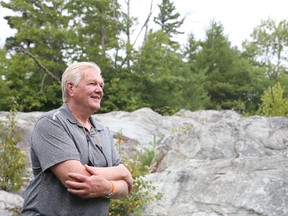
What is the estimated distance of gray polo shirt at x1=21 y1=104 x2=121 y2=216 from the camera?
85.0 inches

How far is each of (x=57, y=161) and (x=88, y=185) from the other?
21 cm

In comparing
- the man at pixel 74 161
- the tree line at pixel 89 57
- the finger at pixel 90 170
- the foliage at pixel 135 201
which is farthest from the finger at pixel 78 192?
the tree line at pixel 89 57

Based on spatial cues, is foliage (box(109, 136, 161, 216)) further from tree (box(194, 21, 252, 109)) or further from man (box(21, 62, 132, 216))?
tree (box(194, 21, 252, 109))

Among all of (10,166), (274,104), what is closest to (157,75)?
(274,104)

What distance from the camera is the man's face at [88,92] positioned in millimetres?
2416

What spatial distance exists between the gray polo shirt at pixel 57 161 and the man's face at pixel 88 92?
0.12 m

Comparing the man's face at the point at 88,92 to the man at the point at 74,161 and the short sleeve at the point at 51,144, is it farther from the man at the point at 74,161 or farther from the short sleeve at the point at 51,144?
the short sleeve at the point at 51,144

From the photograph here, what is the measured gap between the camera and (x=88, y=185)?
213cm

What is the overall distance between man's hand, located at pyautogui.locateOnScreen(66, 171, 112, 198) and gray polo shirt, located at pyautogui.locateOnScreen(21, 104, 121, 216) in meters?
0.08

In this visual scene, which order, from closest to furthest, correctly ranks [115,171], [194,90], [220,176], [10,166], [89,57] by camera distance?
[115,171], [220,176], [10,166], [89,57], [194,90]

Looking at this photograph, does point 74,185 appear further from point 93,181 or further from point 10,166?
point 10,166

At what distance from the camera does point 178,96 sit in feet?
77.5

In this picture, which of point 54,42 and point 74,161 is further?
point 54,42

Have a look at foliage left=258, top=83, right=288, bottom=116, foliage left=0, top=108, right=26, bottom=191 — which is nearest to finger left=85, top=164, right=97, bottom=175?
foliage left=0, top=108, right=26, bottom=191
